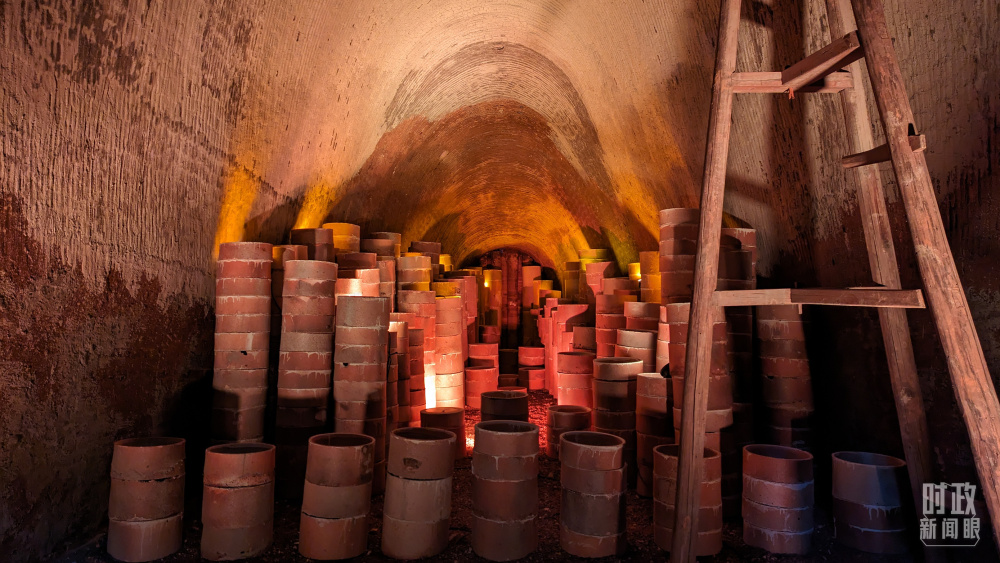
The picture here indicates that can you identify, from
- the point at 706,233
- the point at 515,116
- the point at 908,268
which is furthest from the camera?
the point at 515,116

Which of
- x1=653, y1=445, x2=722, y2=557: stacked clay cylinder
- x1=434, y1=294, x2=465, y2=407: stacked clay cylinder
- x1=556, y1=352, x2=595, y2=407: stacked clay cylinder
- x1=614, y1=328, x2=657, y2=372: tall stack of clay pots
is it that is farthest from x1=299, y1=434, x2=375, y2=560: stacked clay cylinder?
x1=434, y1=294, x2=465, y2=407: stacked clay cylinder

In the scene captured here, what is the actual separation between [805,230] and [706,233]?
2618 millimetres

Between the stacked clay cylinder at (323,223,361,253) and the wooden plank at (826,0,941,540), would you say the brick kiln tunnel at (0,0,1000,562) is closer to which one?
the stacked clay cylinder at (323,223,361,253)

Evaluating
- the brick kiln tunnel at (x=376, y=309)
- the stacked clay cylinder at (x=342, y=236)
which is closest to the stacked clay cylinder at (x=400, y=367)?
the brick kiln tunnel at (x=376, y=309)

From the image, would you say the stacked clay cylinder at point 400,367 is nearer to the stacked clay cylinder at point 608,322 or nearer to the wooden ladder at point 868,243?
the stacked clay cylinder at point 608,322

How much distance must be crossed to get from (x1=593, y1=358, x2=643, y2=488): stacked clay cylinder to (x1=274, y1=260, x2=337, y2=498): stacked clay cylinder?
106 inches

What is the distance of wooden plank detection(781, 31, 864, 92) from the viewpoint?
310cm

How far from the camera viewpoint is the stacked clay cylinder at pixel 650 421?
5.58 meters

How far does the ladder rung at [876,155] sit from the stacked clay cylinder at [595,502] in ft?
7.86

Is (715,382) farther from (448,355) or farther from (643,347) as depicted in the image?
(448,355)

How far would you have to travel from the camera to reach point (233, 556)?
170 inches

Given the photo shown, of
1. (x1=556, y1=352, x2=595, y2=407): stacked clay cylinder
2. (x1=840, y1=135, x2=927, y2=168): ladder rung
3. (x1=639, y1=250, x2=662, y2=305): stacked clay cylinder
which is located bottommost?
(x1=556, y1=352, x2=595, y2=407): stacked clay cylinder

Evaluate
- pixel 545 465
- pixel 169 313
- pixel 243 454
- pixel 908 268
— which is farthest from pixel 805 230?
pixel 169 313

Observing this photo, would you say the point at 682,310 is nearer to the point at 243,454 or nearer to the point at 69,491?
the point at 243,454
